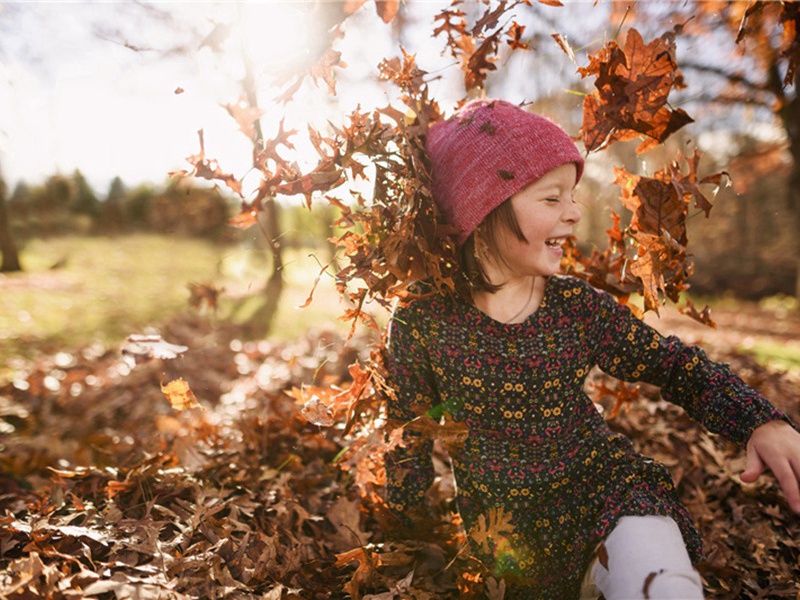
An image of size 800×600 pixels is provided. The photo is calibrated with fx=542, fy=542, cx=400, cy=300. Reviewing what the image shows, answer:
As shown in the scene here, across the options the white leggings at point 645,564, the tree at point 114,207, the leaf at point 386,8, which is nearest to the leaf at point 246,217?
the leaf at point 386,8

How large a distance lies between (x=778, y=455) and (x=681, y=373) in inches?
15.5

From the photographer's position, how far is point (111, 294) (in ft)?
29.1

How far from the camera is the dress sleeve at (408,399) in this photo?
2.15m

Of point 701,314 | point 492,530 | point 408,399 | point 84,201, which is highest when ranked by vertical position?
point 84,201

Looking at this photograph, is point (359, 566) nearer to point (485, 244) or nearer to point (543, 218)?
point (485, 244)

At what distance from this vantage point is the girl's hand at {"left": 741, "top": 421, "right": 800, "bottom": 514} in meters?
1.59

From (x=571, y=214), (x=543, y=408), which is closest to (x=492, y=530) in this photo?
(x=543, y=408)

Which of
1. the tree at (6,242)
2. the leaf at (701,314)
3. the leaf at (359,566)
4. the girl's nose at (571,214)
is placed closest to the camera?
the leaf at (359,566)

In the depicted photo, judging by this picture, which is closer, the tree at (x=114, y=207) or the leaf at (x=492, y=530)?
the leaf at (x=492, y=530)

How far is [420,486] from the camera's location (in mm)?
2215

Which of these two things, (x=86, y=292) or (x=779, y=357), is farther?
(x=86, y=292)

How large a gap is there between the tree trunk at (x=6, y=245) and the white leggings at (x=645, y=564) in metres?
7.41

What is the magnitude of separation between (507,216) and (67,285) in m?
8.74

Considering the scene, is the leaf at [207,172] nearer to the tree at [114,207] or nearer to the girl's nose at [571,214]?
the girl's nose at [571,214]
